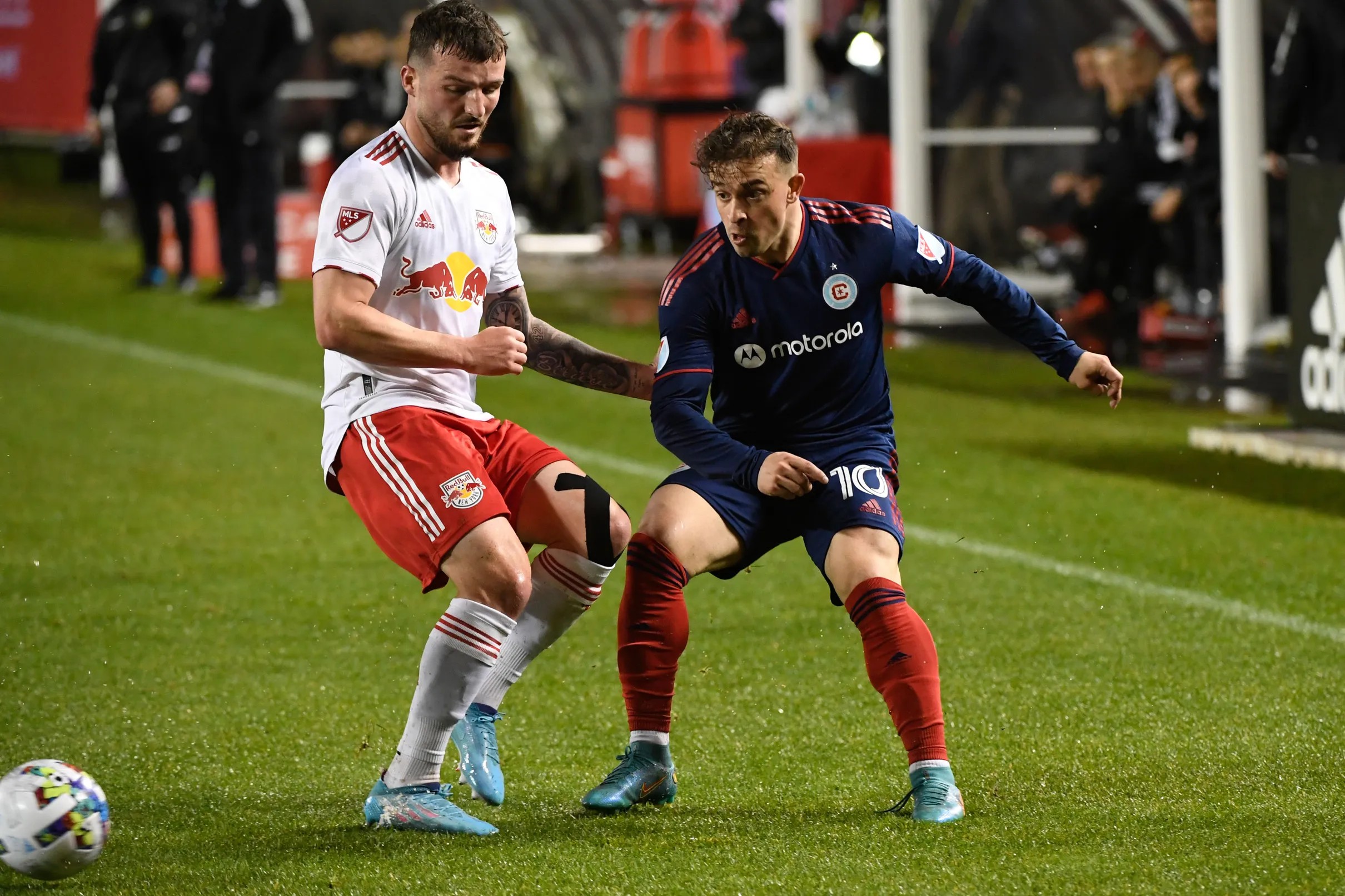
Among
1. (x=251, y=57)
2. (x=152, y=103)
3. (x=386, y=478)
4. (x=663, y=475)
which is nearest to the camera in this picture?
(x=386, y=478)

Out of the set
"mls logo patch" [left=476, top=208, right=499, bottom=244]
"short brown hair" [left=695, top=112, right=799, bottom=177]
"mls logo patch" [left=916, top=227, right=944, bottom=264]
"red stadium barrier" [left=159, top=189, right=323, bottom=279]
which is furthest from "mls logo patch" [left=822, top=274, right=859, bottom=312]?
"red stadium barrier" [left=159, top=189, right=323, bottom=279]

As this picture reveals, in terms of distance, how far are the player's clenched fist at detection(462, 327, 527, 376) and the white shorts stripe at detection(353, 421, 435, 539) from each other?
30 centimetres

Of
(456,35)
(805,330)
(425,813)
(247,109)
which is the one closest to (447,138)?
(456,35)

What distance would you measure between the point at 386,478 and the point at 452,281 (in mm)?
506

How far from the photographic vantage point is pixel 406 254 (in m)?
4.38

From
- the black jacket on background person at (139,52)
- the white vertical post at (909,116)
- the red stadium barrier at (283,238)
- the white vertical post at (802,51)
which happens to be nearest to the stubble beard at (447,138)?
the white vertical post at (909,116)

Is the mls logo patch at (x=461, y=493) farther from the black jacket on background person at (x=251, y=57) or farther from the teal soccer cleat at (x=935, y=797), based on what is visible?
the black jacket on background person at (x=251, y=57)

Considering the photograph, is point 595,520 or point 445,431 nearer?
point 445,431

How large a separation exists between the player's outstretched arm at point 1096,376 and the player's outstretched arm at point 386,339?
52.0 inches

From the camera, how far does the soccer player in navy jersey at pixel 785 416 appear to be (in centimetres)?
424

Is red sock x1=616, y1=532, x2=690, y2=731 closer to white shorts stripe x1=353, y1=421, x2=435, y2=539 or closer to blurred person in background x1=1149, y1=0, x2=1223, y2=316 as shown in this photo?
white shorts stripe x1=353, y1=421, x2=435, y2=539

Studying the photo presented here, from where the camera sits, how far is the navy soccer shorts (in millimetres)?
4441

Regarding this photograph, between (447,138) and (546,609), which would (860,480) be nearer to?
(546,609)

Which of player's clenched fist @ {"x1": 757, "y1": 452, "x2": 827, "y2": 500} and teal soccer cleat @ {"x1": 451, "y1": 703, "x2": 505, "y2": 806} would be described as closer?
player's clenched fist @ {"x1": 757, "y1": 452, "x2": 827, "y2": 500}
